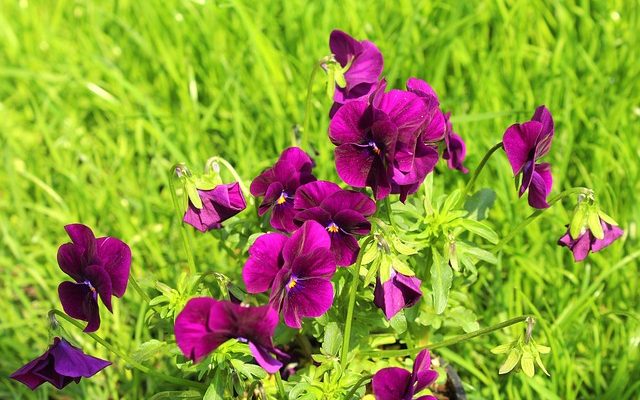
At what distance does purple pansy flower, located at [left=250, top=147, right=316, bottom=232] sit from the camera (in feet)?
5.26

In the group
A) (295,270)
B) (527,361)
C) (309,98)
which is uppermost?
(309,98)

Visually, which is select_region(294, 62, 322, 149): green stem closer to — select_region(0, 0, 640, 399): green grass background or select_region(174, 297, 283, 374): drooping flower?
select_region(0, 0, 640, 399): green grass background

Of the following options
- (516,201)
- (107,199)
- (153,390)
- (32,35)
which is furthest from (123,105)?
(516,201)

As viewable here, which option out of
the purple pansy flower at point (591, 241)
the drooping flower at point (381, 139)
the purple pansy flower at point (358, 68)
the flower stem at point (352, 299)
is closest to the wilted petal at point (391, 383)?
the flower stem at point (352, 299)

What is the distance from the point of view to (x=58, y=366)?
1.48 meters

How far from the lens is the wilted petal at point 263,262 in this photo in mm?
1430

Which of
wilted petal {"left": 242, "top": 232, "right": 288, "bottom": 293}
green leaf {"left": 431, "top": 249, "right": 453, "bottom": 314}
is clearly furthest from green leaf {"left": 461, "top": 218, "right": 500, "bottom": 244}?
wilted petal {"left": 242, "top": 232, "right": 288, "bottom": 293}

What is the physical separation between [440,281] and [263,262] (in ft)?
1.23

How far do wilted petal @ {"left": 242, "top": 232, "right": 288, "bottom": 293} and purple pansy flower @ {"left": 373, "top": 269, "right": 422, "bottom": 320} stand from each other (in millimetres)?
185

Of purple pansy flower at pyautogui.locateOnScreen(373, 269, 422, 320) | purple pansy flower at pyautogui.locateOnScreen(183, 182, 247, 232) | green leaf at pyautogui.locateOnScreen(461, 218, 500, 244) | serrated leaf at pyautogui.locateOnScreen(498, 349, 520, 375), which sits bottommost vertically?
serrated leaf at pyautogui.locateOnScreen(498, 349, 520, 375)

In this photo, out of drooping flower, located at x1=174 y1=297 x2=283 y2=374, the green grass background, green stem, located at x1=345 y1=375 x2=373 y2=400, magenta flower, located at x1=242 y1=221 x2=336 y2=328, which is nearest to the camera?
drooping flower, located at x1=174 y1=297 x2=283 y2=374

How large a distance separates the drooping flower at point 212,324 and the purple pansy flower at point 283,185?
1.11ft

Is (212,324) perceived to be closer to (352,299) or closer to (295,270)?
(295,270)

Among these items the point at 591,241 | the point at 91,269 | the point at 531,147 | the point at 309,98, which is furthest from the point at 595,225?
the point at 91,269
